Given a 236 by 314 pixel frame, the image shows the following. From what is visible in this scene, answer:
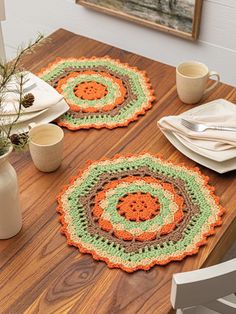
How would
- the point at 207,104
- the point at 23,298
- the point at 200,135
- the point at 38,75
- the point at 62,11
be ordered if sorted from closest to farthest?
the point at 23,298
the point at 200,135
the point at 207,104
the point at 38,75
the point at 62,11

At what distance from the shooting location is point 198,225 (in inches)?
47.3

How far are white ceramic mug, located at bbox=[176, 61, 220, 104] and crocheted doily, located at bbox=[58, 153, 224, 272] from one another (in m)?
0.25

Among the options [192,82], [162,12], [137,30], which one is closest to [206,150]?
[192,82]

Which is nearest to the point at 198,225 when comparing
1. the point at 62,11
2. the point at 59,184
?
the point at 59,184

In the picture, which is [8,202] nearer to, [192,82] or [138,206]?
[138,206]

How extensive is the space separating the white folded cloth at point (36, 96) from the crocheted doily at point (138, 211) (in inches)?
8.7

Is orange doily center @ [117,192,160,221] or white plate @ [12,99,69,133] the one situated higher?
white plate @ [12,99,69,133]

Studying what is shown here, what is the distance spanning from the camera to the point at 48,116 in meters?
1.46

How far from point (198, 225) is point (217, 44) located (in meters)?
1.11

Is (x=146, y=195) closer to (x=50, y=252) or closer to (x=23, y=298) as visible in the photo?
(x=50, y=252)

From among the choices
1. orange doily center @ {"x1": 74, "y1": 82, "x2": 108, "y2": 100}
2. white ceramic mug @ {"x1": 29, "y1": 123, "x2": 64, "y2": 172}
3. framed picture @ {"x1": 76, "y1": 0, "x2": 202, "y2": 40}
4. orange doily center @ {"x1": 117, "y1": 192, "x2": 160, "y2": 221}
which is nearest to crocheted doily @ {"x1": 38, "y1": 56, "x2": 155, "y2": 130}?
orange doily center @ {"x1": 74, "y1": 82, "x2": 108, "y2": 100}

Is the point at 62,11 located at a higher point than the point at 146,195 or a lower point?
lower

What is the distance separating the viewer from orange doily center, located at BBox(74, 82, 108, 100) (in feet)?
5.09

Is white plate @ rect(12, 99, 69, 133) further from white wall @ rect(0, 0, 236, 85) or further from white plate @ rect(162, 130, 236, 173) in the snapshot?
white wall @ rect(0, 0, 236, 85)
